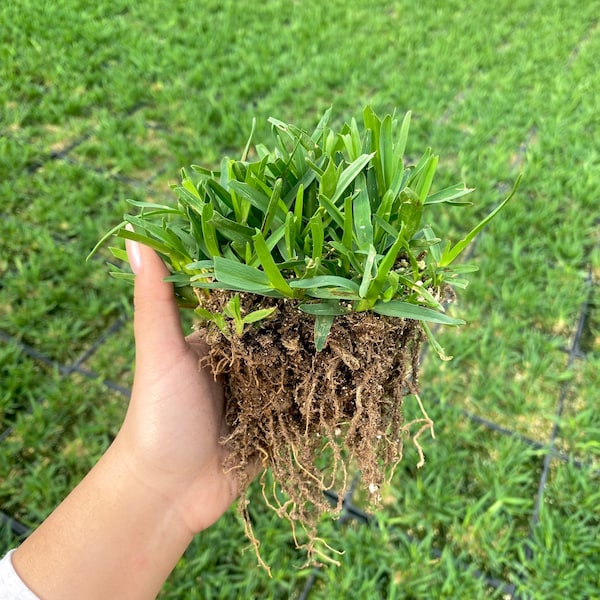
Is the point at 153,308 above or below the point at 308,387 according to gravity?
above

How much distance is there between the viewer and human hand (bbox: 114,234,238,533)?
3.75 ft

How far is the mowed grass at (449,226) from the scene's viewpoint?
159 centimetres

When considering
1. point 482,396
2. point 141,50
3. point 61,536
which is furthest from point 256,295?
point 141,50

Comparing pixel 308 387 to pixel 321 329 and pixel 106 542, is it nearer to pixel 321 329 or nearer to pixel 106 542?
pixel 321 329

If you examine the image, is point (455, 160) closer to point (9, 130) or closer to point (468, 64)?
point (468, 64)

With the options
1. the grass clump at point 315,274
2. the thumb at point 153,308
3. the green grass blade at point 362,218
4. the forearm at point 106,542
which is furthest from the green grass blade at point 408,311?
the forearm at point 106,542

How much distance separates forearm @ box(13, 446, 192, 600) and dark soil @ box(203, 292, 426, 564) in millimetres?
215

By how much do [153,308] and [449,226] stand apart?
164 centimetres

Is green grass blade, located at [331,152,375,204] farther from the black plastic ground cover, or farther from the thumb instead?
the black plastic ground cover

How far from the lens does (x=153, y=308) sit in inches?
44.9

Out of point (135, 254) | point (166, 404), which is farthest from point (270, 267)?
point (166, 404)

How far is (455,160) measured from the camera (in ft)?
9.02

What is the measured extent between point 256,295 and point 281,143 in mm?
Result: 312

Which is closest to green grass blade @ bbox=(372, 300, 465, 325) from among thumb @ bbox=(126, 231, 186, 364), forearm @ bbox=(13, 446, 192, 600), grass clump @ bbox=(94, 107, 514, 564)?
grass clump @ bbox=(94, 107, 514, 564)
